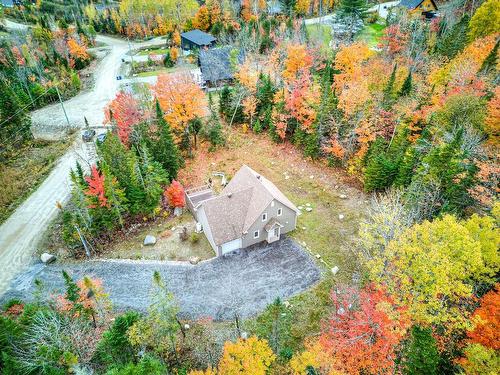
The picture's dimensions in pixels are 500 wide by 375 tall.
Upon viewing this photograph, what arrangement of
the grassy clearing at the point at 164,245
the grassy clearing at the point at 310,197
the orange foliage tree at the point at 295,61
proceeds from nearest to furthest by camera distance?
1. the grassy clearing at the point at 310,197
2. the grassy clearing at the point at 164,245
3. the orange foliage tree at the point at 295,61

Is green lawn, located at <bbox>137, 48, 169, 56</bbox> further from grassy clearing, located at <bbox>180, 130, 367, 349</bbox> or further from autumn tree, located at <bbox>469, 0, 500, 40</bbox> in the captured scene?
autumn tree, located at <bbox>469, 0, 500, 40</bbox>

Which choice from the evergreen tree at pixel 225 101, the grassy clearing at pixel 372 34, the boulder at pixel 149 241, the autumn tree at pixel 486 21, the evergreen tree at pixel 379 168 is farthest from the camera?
the grassy clearing at pixel 372 34

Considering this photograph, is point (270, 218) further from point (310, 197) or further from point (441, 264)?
point (441, 264)

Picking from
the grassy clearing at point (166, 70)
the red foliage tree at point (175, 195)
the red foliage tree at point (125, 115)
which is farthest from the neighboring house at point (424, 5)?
the red foliage tree at point (175, 195)

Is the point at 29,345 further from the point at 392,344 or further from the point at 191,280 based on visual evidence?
the point at 392,344

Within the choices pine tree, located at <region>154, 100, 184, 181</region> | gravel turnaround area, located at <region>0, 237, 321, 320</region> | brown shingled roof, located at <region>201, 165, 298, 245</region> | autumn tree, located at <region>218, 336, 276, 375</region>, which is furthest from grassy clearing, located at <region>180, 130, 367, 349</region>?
autumn tree, located at <region>218, 336, 276, 375</region>

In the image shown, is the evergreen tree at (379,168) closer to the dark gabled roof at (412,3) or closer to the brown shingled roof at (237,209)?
the brown shingled roof at (237,209)
